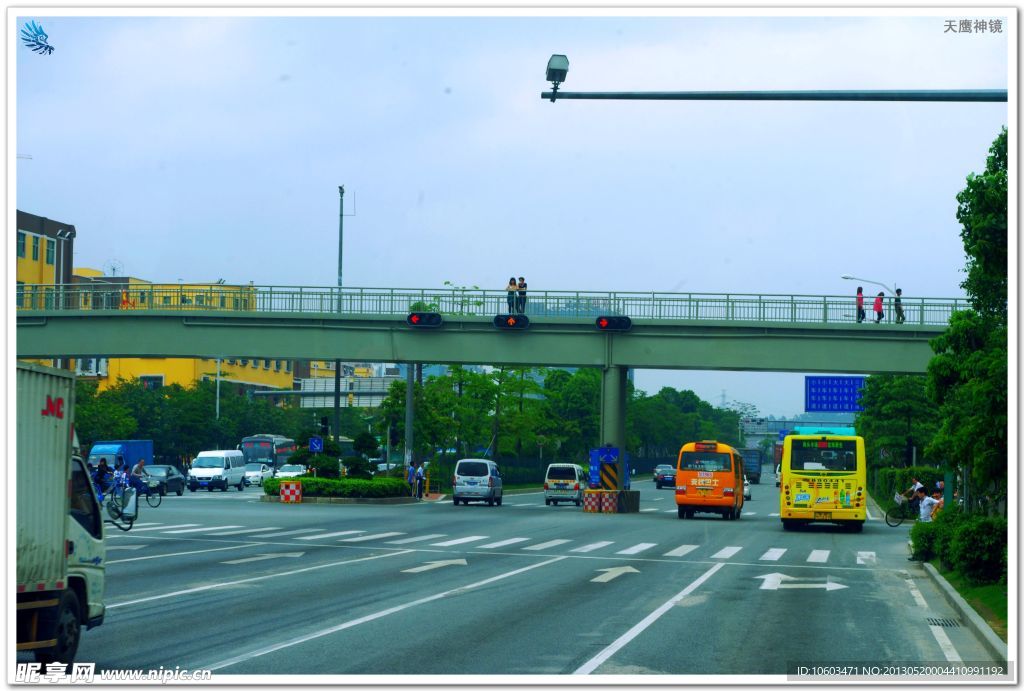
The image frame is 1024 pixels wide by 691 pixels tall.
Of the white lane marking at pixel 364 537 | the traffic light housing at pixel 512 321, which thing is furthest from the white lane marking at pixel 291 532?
the traffic light housing at pixel 512 321

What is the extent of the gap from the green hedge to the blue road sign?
36112mm

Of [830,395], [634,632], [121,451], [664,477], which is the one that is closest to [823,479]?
[634,632]

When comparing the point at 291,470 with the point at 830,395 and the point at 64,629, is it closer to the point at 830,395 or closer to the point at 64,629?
the point at 830,395

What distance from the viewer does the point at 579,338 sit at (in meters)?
48.8

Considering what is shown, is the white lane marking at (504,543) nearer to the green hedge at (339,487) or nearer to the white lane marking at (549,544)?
the white lane marking at (549,544)

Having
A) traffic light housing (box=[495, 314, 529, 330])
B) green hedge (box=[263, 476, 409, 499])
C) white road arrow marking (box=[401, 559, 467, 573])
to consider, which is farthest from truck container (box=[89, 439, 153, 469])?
white road arrow marking (box=[401, 559, 467, 573])

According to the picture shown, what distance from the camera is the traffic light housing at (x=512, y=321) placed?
157 ft

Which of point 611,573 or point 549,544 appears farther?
point 549,544

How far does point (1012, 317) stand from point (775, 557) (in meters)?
15.8

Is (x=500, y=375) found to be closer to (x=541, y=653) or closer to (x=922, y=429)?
(x=922, y=429)

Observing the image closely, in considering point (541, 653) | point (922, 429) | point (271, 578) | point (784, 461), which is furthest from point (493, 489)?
point (541, 653)

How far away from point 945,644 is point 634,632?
3.37m

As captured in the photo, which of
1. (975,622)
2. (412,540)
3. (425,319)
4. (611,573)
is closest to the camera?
(975,622)

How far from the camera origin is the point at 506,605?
16.5m
